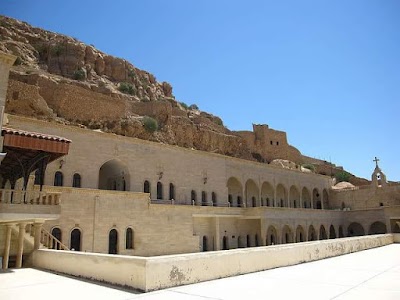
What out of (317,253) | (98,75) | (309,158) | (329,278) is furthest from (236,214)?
(309,158)

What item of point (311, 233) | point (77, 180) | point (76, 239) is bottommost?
point (311, 233)

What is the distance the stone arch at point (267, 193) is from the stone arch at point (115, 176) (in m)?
18.9

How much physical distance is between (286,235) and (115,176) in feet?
66.7

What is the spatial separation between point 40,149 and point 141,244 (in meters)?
12.1

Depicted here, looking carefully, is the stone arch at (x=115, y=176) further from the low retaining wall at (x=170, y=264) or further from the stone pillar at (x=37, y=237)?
the low retaining wall at (x=170, y=264)

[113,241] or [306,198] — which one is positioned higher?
[306,198]

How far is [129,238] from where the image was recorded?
21859 millimetres

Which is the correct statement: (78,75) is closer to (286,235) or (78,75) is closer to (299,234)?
(286,235)

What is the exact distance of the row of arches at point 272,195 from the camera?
1423 inches

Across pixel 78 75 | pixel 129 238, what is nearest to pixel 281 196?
pixel 129 238

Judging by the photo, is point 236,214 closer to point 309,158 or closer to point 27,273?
point 27,273

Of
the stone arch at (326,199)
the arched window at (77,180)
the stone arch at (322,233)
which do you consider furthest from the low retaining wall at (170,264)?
the stone arch at (326,199)

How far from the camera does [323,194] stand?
47.7 meters

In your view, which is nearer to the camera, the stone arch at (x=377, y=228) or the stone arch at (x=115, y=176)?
the stone arch at (x=115, y=176)
